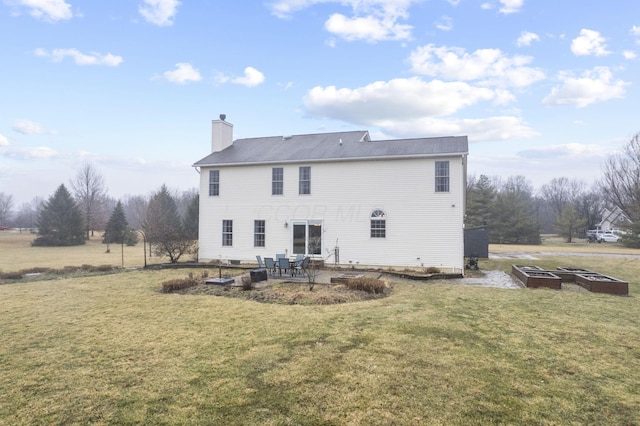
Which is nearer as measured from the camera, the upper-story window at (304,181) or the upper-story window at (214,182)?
the upper-story window at (304,181)

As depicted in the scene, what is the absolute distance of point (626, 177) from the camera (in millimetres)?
42938

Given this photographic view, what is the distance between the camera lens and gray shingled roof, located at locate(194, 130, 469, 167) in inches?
638

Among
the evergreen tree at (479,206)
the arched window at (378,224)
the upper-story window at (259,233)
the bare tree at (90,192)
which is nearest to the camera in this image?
the arched window at (378,224)

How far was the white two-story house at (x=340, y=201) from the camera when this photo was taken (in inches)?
615

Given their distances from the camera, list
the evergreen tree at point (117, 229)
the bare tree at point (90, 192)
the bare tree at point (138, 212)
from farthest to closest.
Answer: the bare tree at point (138, 212), the bare tree at point (90, 192), the evergreen tree at point (117, 229)

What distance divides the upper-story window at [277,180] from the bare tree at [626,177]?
4159 cm

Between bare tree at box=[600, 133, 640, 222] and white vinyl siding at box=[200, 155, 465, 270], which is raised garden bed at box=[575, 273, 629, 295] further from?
bare tree at box=[600, 133, 640, 222]

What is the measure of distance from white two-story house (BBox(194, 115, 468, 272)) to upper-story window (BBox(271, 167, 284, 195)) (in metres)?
0.05

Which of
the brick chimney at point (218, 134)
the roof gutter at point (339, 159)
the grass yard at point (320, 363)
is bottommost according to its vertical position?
the grass yard at point (320, 363)

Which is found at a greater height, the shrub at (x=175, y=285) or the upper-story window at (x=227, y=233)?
the upper-story window at (x=227, y=233)

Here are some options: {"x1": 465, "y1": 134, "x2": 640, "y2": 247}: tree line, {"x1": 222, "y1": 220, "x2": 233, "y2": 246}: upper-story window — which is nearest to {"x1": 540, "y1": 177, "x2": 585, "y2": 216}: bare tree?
{"x1": 465, "y1": 134, "x2": 640, "y2": 247}: tree line

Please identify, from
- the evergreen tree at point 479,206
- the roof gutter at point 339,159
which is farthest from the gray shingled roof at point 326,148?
the evergreen tree at point 479,206

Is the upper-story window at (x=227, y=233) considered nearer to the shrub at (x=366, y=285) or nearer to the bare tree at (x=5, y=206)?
the shrub at (x=366, y=285)

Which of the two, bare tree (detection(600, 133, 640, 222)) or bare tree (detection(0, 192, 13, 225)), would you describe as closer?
bare tree (detection(600, 133, 640, 222))
